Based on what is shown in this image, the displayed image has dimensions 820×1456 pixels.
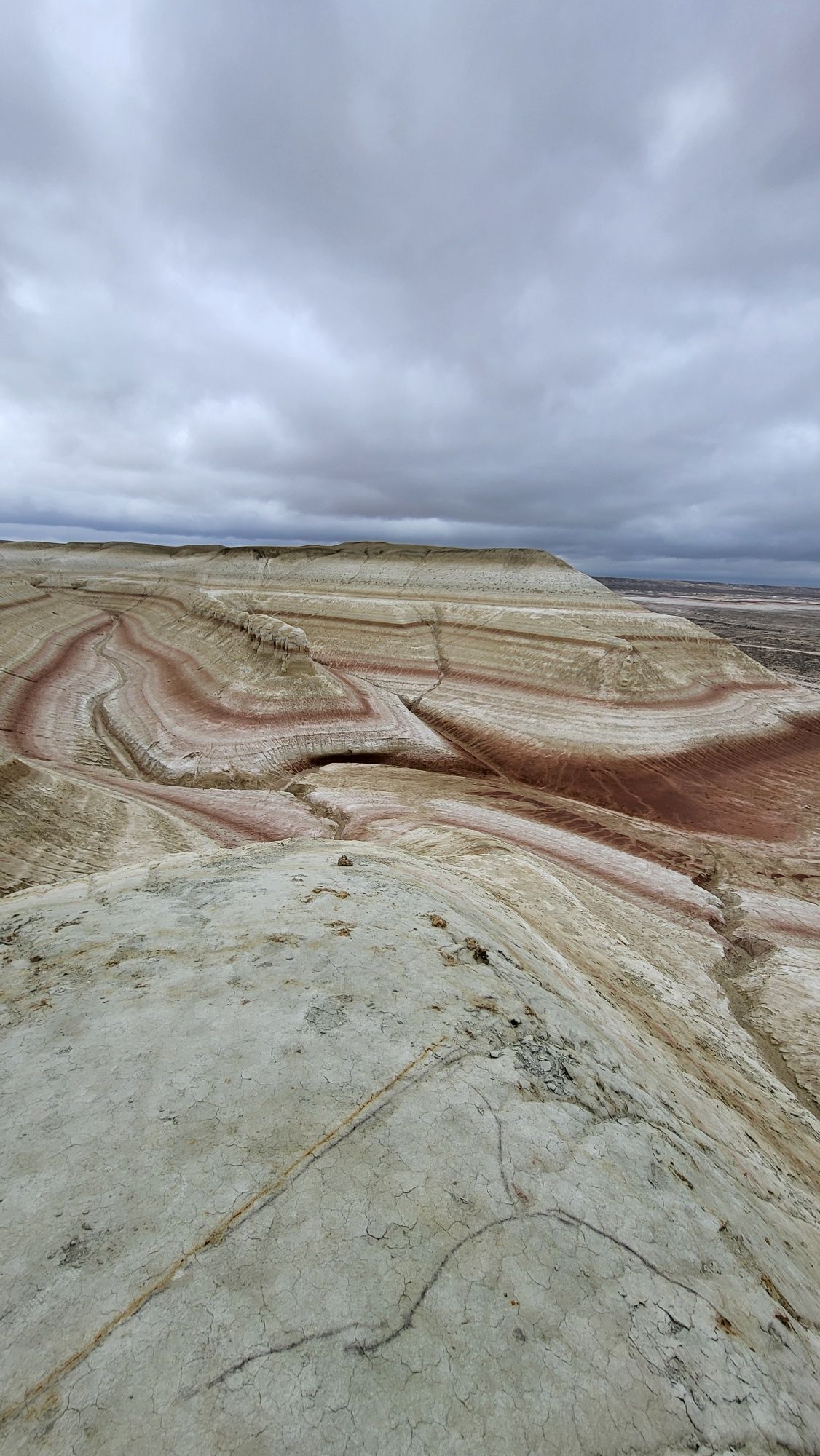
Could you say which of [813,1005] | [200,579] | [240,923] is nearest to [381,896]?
[240,923]

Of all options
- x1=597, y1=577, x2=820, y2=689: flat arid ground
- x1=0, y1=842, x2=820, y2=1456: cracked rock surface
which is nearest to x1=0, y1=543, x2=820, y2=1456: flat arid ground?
x1=0, y1=842, x2=820, y2=1456: cracked rock surface

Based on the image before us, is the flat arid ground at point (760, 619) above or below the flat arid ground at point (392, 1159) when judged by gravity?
below

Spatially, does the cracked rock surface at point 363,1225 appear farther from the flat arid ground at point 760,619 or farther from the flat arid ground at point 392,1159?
the flat arid ground at point 760,619

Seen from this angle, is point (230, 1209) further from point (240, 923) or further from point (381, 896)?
point (381, 896)

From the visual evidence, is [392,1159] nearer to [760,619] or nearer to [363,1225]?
[363,1225]

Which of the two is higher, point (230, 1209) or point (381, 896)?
point (230, 1209)

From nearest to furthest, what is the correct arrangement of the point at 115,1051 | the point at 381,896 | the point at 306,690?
the point at 115,1051 < the point at 381,896 < the point at 306,690

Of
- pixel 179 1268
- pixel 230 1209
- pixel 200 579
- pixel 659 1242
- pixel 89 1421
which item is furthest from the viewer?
pixel 200 579

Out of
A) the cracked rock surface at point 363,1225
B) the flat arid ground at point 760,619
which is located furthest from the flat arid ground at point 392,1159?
the flat arid ground at point 760,619
